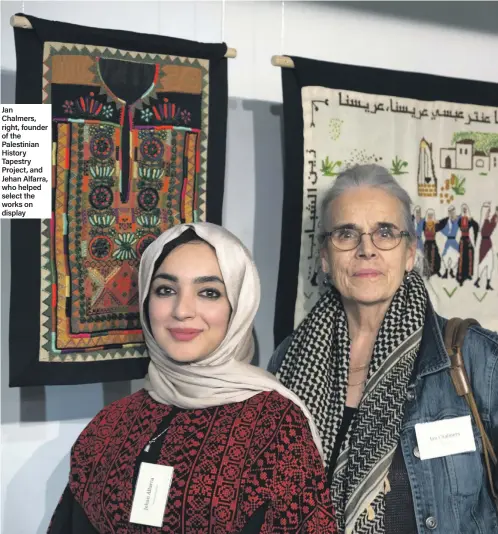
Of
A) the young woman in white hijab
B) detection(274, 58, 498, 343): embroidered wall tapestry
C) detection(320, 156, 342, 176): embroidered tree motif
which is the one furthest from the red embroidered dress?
detection(320, 156, 342, 176): embroidered tree motif

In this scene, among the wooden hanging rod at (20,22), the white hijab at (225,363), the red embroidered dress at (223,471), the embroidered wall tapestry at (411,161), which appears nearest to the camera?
the red embroidered dress at (223,471)

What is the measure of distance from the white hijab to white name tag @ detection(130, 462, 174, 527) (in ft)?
0.59

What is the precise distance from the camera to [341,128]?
279 centimetres

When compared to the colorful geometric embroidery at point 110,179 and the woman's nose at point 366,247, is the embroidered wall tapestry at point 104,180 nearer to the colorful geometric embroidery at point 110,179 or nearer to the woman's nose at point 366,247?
the colorful geometric embroidery at point 110,179

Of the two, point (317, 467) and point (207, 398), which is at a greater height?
point (207, 398)

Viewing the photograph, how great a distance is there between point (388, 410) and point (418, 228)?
1.01 metres

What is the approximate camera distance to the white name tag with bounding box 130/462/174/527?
187 cm

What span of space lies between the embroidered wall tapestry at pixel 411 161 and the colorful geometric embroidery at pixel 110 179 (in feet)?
1.22

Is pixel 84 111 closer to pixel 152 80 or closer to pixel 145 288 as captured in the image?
pixel 152 80

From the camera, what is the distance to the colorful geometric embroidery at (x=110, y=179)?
8.01 ft

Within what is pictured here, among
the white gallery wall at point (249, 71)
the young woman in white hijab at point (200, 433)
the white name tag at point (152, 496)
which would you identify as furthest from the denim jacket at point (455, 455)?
the white gallery wall at point (249, 71)

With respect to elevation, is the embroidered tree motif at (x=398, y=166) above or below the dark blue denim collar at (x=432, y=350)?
above

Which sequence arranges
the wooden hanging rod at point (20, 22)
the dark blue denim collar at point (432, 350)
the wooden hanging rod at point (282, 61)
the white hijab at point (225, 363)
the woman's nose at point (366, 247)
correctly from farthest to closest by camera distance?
the wooden hanging rod at point (282, 61) < the wooden hanging rod at point (20, 22) < the woman's nose at point (366, 247) < the dark blue denim collar at point (432, 350) < the white hijab at point (225, 363)

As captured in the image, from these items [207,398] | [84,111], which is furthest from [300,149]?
[207,398]
